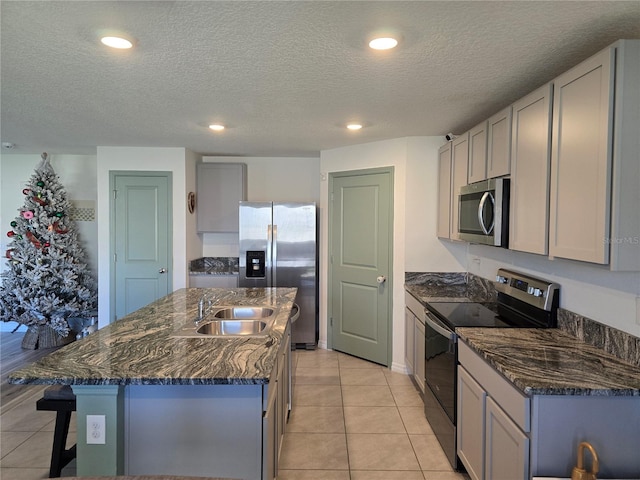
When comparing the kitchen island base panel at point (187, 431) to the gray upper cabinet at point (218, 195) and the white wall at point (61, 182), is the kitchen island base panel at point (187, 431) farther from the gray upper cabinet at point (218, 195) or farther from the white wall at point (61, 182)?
the white wall at point (61, 182)

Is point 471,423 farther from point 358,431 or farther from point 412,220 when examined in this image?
point 412,220

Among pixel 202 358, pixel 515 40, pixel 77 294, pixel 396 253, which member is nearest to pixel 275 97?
pixel 515 40

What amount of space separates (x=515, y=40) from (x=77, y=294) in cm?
496

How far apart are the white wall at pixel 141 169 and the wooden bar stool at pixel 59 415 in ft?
7.87

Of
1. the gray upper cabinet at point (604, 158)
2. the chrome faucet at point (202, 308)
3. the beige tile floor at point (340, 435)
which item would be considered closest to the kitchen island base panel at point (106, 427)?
the chrome faucet at point (202, 308)

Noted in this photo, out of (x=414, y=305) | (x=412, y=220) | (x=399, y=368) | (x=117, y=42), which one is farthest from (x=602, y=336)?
(x=117, y=42)

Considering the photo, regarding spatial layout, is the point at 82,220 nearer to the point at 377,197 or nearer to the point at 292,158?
the point at 292,158

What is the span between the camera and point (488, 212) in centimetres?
251

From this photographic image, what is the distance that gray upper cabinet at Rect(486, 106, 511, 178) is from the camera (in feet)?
7.75

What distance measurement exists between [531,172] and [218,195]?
3761mm

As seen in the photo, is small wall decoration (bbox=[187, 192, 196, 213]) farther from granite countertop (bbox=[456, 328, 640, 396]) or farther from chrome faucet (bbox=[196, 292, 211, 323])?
granite countertop (bbox=[456, 328, 640, 396])

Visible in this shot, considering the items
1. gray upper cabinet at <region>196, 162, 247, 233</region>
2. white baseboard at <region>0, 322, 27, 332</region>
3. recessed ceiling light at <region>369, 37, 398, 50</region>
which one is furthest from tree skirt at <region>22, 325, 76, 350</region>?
recessed ceiling light at <region>369, 37, 398, 50</region>

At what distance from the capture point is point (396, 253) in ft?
12.9

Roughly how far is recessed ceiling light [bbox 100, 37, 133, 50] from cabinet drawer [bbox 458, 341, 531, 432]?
228 centimetres
